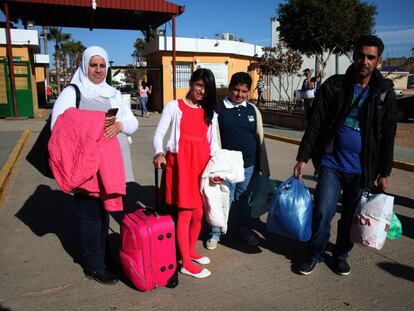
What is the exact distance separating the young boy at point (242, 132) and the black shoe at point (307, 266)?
0.79 metres

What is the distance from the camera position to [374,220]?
9.52 ft

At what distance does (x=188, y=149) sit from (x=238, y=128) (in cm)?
69

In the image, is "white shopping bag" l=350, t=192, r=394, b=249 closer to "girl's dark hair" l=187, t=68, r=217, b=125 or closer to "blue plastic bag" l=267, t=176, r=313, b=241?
"blue plastic bag" l=267, t=176, r=313, b=241

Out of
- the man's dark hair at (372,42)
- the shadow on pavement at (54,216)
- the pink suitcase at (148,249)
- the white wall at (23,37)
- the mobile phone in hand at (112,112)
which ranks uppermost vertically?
the white wall at (23,37)

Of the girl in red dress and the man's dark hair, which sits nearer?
the man's dark hair

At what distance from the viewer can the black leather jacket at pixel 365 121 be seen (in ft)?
9.36

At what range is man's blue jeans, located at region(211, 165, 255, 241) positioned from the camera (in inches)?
142

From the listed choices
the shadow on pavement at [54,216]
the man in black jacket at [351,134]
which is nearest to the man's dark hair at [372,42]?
the man in black jacket at [351,134]

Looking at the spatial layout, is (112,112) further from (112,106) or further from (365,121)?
(365,121)

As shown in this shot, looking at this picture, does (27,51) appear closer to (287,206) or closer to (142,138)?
(142,138)

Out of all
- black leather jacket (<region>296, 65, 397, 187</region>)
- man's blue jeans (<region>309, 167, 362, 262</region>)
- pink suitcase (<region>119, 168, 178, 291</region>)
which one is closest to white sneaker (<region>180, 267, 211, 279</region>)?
pink suitcase (<region>119, 168, 178, 291</region>)

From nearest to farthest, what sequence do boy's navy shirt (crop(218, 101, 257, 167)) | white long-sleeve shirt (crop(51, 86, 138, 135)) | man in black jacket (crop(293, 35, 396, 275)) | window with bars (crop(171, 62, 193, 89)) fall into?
white long-sleeve shirt (crop(51, 86, 138, 135)), man in black jacket (crop(293, 35, 396, 275)), boy's navy shirt (crop(218, 101, 257, 167)), window with bars (crop(171, 62, 193, 89))

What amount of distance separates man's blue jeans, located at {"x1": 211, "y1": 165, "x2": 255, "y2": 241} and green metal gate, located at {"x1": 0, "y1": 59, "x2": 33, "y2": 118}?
1445 cm

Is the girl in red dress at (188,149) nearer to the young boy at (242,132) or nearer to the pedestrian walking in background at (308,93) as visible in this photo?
the young boy at (242,132)
